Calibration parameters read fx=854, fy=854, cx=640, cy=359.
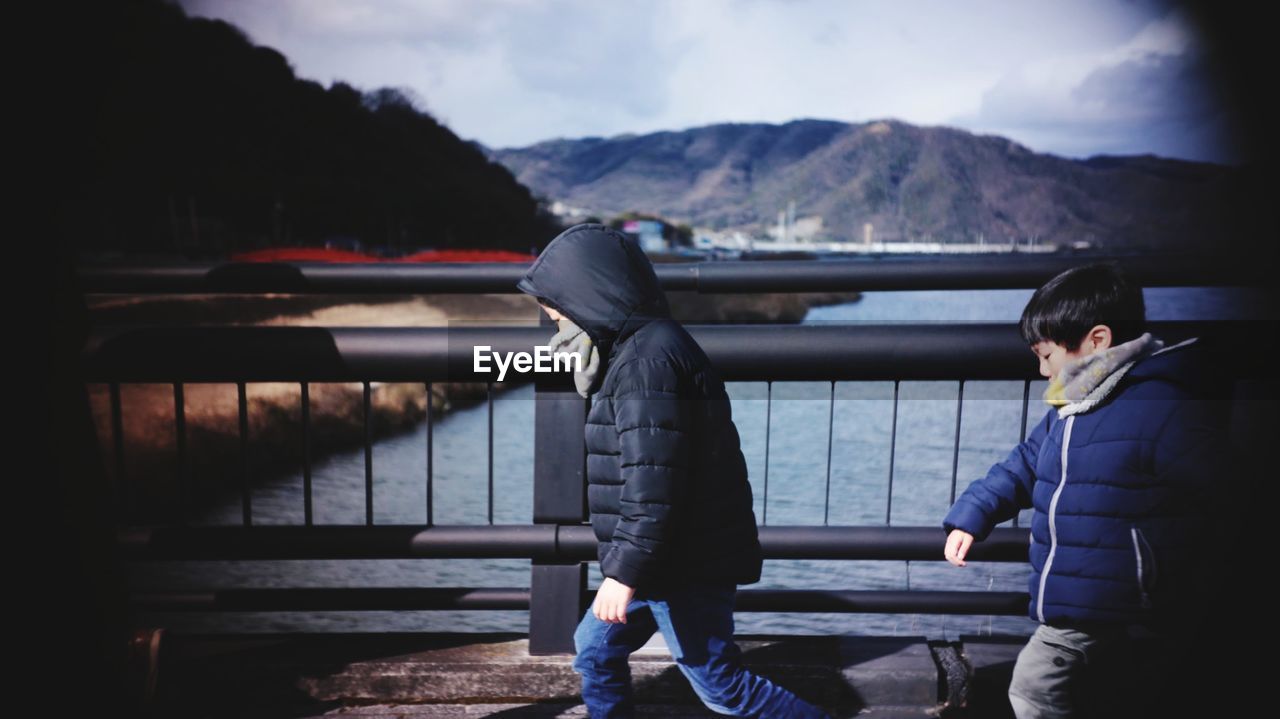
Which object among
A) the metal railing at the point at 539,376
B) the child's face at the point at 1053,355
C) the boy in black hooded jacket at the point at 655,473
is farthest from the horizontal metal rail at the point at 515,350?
the boy in black hooded jacket at the point at 655,473

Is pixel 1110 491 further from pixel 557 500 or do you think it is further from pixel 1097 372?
pixel 557 500

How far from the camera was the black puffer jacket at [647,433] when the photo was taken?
6.26 ft

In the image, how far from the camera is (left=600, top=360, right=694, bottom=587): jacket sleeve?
190cm

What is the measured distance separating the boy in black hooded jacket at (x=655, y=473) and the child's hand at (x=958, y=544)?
518 millimetres

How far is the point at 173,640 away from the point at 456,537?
810 mm

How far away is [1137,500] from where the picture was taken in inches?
75.6

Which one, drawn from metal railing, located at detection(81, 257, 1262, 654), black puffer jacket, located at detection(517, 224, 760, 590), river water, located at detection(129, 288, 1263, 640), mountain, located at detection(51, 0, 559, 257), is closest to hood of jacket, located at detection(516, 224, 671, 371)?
black puffer jacket, located at detection(517, 224, 760, 590)

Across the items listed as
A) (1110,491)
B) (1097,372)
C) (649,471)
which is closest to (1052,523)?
(1110,491)

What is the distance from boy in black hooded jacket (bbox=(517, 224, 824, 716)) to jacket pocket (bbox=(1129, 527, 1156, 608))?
820 mm

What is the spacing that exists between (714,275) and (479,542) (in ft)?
3.63

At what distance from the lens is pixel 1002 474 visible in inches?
86.7

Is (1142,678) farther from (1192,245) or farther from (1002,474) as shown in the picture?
(1192,245)

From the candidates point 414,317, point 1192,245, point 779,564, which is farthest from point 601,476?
point 414,317

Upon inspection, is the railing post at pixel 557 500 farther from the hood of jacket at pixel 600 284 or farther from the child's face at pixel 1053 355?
the child's face at pixel 1053 355
